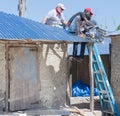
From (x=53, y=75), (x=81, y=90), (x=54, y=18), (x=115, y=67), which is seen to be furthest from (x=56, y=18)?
(x=81, y=90)

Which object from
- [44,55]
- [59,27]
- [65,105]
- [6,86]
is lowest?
[65,105]

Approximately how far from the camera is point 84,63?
15773 millimetres

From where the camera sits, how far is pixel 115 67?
1310cm

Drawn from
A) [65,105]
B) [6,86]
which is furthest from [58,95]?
[6,86]

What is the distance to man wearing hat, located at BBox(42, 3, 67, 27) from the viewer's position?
12.7 metres

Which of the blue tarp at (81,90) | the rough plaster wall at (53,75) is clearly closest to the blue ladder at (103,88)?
the rough plaster wall at (53,75)

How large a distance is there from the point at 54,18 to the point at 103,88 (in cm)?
286

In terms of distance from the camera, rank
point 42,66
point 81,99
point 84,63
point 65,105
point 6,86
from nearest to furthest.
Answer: point 6,86
point 42,66
point 65,105
point 81,99
point 84,63

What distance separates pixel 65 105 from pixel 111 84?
177 centimetres

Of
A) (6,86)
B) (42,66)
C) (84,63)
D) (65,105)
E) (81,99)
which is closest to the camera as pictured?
(6,86)

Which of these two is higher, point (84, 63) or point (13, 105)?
point (84, 63)

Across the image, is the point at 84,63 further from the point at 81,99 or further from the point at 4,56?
the point at 4,56

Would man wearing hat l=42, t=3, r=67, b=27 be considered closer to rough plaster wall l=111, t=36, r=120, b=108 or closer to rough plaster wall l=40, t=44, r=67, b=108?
rough plaster wall l=40, t=44, r=67, b=108

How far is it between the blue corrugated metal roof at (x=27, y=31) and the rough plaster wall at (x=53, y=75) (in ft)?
2.29
